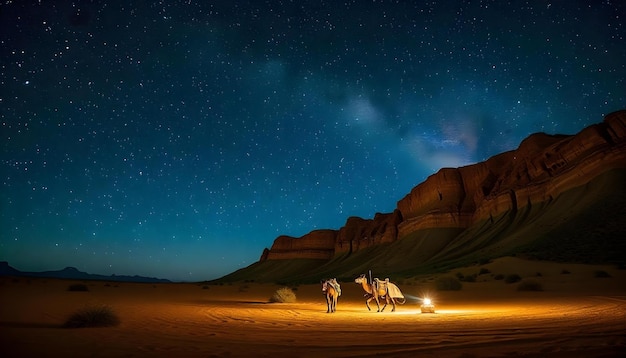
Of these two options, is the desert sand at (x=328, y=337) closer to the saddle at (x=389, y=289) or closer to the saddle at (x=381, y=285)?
the saddle at (x=389, y=289)

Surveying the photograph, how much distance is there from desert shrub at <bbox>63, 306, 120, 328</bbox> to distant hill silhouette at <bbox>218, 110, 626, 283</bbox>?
36737mm

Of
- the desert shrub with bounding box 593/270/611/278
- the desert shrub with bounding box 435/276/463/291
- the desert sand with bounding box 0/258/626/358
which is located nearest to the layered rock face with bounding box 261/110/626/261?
the desert shrub with bounding box 593/270/611/278

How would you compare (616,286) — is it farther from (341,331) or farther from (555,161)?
(555,161)

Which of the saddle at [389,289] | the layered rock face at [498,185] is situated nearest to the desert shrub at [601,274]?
the saddle at [389,289]

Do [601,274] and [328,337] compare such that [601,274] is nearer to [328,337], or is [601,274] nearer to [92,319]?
[328,337]

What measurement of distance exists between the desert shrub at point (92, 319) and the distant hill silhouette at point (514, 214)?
121 ft

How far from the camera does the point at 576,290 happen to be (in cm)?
2217

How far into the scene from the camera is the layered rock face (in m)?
53.2

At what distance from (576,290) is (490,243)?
120 feet

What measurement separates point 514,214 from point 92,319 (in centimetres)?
6419

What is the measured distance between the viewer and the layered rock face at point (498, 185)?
5325cm

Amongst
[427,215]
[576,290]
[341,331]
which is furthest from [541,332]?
[427,215]

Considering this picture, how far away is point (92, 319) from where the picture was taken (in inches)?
402

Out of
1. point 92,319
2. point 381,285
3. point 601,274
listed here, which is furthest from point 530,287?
point 92,319
